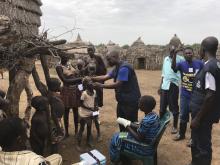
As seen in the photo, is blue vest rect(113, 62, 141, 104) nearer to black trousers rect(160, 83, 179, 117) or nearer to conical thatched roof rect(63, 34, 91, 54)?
conical thatched roof rect(63, 34, 91, 54)

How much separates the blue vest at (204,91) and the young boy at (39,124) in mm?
2100

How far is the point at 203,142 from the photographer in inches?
195

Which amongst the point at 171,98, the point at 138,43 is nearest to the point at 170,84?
the point at 171,98

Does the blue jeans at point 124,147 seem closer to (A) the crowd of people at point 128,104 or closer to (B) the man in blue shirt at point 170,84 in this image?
(A) the crowd of people at point 128,104

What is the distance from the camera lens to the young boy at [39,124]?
195 inches

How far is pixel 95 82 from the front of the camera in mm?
6051

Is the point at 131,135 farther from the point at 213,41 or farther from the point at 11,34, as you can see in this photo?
the point at 11,34

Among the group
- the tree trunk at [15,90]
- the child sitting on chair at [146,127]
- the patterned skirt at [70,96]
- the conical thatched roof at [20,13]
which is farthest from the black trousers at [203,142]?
the conical thatched roof at [20,13]

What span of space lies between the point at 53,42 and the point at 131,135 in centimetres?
176

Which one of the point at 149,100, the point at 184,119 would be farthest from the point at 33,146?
the point at 184,119

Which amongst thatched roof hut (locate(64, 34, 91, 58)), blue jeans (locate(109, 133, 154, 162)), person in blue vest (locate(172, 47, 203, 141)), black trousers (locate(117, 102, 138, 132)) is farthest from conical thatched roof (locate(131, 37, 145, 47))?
blue jeans (locate(109, 133, 154, 162))

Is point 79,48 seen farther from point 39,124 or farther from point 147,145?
point 147,145

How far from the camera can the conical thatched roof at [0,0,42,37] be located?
15.1 ft

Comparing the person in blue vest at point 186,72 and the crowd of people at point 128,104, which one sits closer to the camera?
the crowd of people at point 128,104
